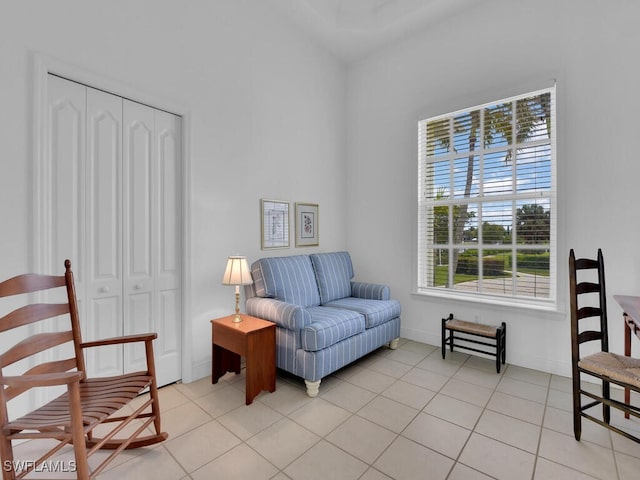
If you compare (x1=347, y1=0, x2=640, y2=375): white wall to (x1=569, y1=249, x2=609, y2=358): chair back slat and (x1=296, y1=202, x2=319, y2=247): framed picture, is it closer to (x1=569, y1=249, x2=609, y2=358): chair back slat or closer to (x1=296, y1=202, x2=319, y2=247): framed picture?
(x1=296, y1=202, x2=319, y2=247): framed picture

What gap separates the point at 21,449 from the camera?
1.82m

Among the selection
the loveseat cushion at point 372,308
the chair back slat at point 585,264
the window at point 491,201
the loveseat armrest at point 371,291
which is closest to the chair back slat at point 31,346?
the loveseat cushion at point 372,308

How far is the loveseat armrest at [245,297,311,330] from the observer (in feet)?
8.27

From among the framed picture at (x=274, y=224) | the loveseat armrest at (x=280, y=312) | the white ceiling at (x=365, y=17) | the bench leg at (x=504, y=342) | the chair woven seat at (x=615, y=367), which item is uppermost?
the white ceiling at (x=365, y=17)

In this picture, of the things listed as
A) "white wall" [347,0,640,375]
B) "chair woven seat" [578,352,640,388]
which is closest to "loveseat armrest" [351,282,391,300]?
"white wall" [347,0,640,375]

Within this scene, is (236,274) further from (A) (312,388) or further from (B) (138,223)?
(A) (312,388)

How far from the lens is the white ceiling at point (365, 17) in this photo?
3.30 meters

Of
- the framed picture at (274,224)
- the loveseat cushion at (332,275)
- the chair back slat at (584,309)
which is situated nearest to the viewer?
the chair back slat at (584,309)

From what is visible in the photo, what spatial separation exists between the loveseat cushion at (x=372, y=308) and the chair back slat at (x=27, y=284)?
2231 millimetres

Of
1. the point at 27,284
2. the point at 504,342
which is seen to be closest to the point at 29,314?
the point at 27,284

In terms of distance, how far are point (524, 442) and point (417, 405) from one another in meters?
0.67

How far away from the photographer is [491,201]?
323 centimetres

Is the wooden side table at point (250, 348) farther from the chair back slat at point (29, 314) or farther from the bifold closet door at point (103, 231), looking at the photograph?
the chair back slat at point (29, 314)

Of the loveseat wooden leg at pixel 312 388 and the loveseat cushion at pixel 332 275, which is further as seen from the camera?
the loveseat cushion at pixel 332 275
